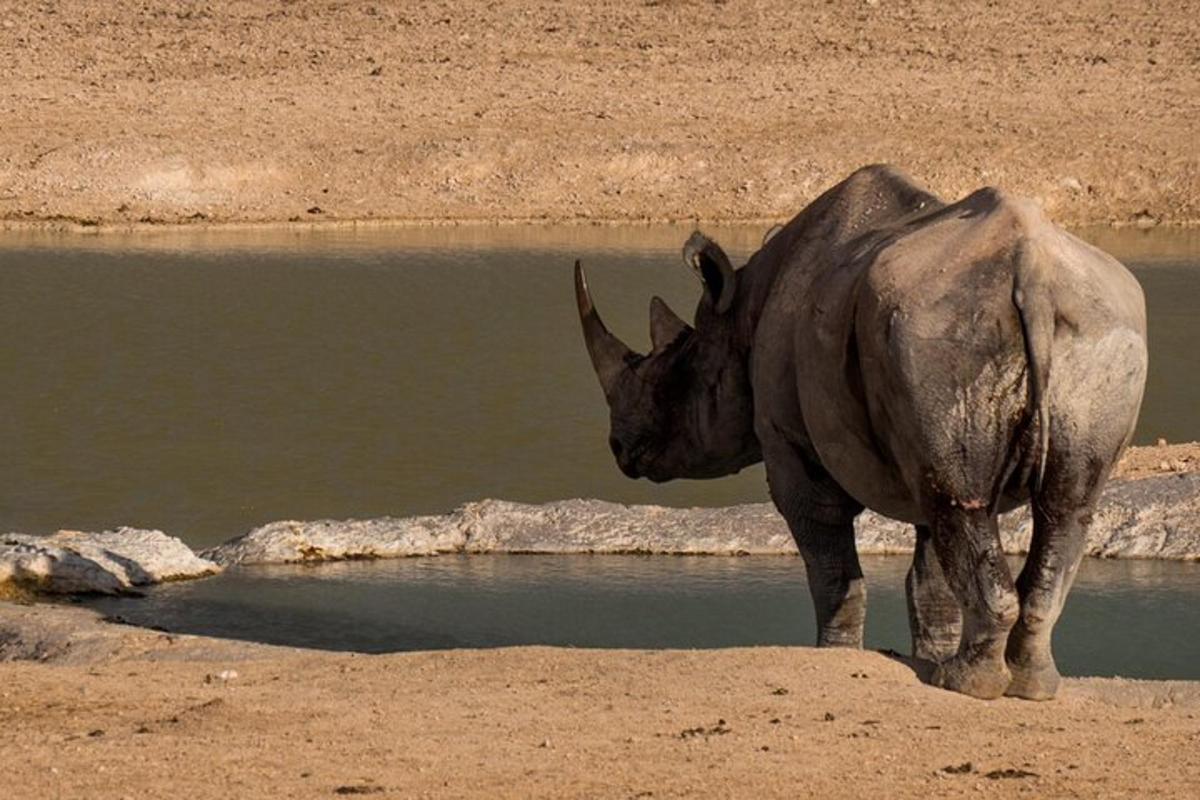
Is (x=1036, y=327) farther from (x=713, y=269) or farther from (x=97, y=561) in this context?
(x=97, y=561)

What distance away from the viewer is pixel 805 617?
Result: 12805mm

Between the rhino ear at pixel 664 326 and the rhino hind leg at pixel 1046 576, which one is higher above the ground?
the rhino ear at pixel 664 326

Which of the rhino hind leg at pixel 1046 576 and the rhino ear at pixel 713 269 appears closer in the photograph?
the rhino hind leg at pixel 1046 576

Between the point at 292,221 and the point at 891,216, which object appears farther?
the point at 292,221

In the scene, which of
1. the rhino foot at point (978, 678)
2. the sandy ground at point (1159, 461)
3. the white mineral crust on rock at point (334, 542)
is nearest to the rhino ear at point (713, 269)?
the rhino foot at point (978, 678)

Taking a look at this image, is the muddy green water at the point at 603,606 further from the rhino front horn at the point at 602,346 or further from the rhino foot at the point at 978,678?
the rhino foot at the point at 978,678

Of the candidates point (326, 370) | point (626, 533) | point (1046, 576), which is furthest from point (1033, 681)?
point (326, 370)

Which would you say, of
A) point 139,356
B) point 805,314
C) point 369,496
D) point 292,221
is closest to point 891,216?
point 805,314

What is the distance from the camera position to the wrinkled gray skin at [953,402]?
9031 millimetres

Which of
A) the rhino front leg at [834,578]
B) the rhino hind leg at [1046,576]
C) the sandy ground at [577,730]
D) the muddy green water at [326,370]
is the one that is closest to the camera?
the sandy ground at [577,730]

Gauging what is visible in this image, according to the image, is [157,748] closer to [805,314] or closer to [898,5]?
[805,314]

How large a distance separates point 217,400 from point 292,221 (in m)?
11.5

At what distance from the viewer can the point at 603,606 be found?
13039 millimetres

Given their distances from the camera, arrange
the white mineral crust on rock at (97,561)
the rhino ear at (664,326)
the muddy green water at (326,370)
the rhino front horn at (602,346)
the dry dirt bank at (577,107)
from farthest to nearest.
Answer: the dry dirt bank at (577,107) → the muddy green water at (326,370) → the white mineral crust on rock at (97,561) → the rhino front horn at (602,346) → the rhino ear at (664,326)
